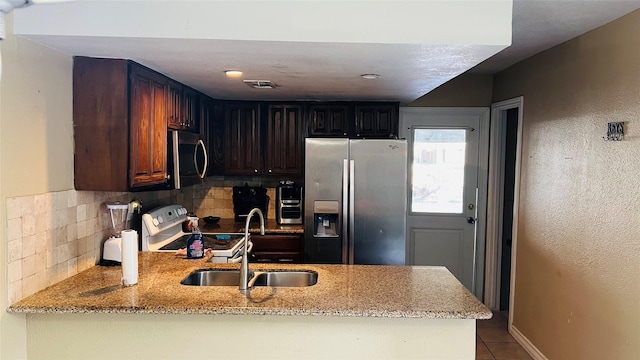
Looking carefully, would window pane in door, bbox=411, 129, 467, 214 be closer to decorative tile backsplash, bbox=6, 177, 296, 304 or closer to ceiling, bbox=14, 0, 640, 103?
ceiling, bbox=14, 0, 640, 103

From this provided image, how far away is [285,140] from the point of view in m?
4.11

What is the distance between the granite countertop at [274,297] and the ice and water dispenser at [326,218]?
1.21m

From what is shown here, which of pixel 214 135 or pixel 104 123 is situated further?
pixel 214 135

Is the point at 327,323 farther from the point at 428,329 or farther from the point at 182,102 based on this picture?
the point at 182,102

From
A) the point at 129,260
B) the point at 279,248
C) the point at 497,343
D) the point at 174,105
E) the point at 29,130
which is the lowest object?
the point at 497,343

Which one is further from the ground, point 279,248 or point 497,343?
point 279,248

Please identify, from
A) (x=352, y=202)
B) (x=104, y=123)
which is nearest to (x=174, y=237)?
(x=104, y=123)

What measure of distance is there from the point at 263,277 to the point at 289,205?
1.70 meters

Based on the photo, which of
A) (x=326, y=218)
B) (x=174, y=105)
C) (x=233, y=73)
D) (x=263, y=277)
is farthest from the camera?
(x=326, y=218)

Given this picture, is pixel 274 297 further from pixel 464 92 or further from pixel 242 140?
pixel 464 92

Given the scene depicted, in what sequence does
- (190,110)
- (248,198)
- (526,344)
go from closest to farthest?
(190,110) < (526,344) < (248,198)

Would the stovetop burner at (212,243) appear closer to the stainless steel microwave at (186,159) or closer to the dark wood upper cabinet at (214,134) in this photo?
the stainless steel microwave at (186,159)

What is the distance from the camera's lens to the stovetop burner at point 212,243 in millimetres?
3082

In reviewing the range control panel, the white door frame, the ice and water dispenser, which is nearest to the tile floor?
the white door frame
